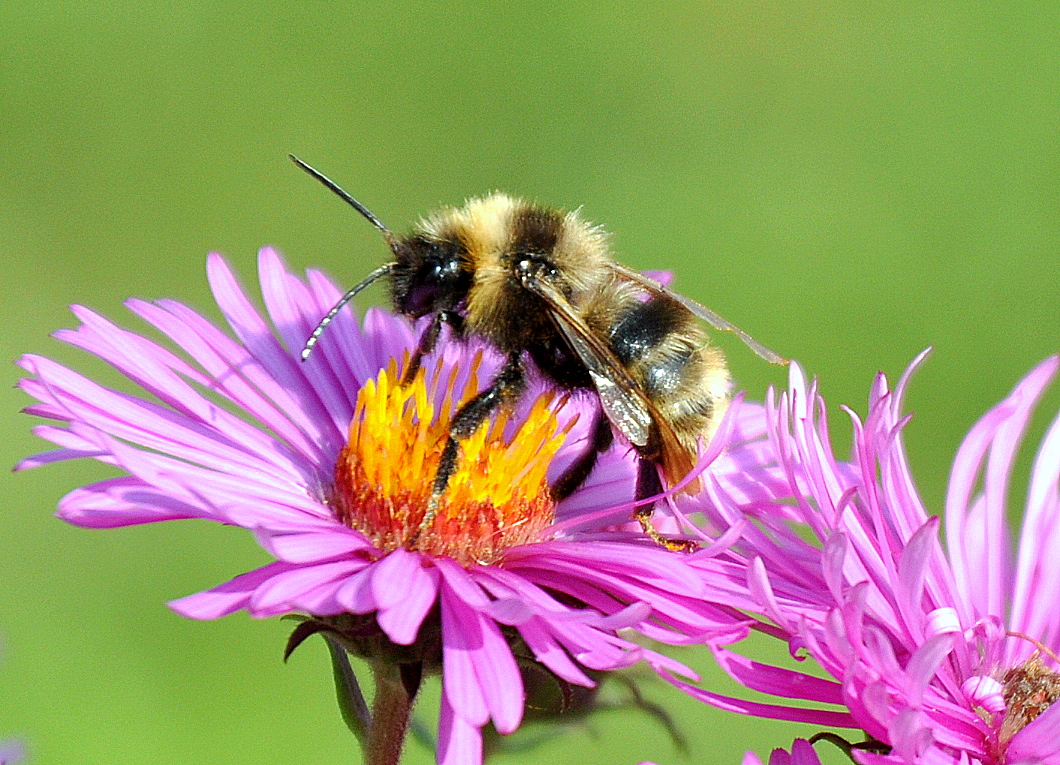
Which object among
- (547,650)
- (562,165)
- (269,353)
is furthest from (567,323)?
(562,165)

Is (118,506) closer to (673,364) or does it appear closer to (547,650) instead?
(547,650)

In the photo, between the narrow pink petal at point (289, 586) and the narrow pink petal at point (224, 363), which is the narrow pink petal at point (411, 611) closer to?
the narrow pink petal at point (289, 586)

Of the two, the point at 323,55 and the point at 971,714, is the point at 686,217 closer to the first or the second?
the point at 323,55

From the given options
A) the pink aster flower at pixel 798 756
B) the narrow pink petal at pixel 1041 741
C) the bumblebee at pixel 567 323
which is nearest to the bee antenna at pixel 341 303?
the bumblebee at pixel 567 323

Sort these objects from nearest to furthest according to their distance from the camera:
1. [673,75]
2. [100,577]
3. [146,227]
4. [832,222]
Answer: [100,577], [146,227], [832,222], [673,75]

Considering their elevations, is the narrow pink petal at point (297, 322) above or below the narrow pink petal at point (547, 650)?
above

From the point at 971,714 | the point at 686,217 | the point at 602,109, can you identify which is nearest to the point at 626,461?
the point at 971,714

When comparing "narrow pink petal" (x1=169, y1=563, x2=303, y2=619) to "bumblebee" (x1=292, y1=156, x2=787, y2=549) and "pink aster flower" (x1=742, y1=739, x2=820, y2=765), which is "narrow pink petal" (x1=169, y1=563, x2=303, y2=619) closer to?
"bumblebee" (x1=292, y1=156, x2=787, y2=549)
